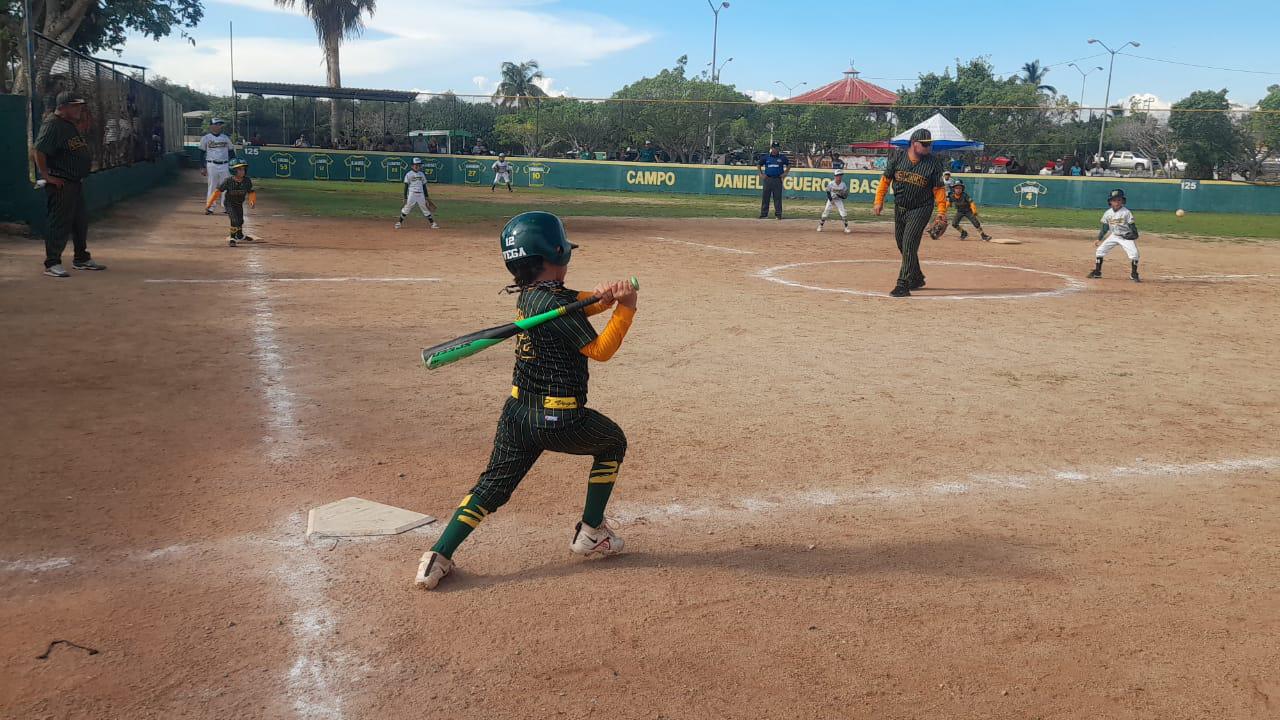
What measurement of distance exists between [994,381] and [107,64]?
2372 cm

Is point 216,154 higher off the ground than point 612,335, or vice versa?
point 216,154

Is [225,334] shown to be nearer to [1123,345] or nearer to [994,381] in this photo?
[994,381]

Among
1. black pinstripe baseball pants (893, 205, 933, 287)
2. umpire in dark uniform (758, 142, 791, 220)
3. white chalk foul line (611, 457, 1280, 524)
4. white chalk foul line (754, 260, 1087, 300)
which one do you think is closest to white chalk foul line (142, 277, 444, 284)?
white chalk foul line (754, 260, 1087, 300)

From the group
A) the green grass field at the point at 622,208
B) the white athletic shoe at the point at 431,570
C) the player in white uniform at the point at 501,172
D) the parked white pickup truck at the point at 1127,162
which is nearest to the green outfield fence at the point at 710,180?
the green grass field at the point at 622,208

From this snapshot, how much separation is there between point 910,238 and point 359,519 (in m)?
9.92

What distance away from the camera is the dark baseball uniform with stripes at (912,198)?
43.3ft

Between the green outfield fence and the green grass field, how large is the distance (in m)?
1.00

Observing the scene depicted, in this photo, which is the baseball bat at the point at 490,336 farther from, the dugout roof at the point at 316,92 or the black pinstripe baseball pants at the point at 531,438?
the dugout roof at the point at 316,92

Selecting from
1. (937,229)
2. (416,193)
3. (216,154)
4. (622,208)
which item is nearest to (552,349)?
(416,193)

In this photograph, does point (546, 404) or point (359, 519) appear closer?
point (546, 404)

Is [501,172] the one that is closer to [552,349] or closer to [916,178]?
[916,178]

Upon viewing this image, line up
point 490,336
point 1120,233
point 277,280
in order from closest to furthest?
1. point 490,336
2. point 277,280
3. point 1120,233

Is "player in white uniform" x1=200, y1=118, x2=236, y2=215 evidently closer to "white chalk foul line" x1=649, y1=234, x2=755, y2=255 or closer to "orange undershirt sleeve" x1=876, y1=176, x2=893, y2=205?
"white chalk foul line" x1=649, y1=234, x2=755, y2=255

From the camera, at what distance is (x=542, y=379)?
4.28m
